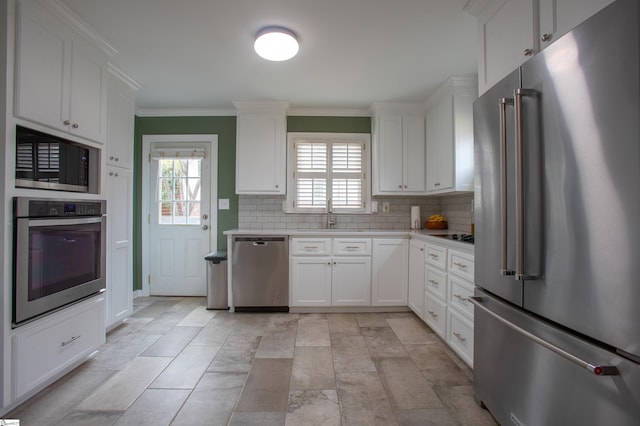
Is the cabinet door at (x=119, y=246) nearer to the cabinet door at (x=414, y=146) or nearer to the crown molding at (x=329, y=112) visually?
the crown molding at (x=329, y=112)

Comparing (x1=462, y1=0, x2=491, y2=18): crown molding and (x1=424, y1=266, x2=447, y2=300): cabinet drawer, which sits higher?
(x1=462, y1=0, x2=491, y2=18): crown molding

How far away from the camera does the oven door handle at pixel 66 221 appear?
1.70 m

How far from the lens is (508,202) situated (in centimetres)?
133

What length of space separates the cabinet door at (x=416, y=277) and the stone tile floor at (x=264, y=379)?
212 millimetres

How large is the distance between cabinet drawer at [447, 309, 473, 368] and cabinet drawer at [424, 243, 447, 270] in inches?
15.2

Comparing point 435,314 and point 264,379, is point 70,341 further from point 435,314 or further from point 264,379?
point 435,314

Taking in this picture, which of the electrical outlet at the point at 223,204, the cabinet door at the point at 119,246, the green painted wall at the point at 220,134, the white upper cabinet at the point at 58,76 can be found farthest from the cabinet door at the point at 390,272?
the white upper cabinet at the point at 58,76

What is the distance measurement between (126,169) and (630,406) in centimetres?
356

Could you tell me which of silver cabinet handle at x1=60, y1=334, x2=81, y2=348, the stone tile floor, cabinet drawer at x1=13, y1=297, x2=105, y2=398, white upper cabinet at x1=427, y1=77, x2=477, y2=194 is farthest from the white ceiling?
the stone tile floor

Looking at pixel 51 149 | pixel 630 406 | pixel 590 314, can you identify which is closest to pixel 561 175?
pixel 590 314

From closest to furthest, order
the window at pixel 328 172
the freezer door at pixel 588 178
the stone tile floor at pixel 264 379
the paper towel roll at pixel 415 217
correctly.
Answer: the freezer door at pixel 588 178
the stone tile floor at pixel 264 379
the paper towel roll at pixel 415 217
the window at pixel 328 172

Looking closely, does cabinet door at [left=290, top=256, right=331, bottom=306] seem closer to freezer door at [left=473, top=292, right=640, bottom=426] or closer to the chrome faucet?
the chrome faucet

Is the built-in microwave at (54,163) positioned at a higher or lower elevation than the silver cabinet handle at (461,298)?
higher

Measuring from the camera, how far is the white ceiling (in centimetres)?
194
